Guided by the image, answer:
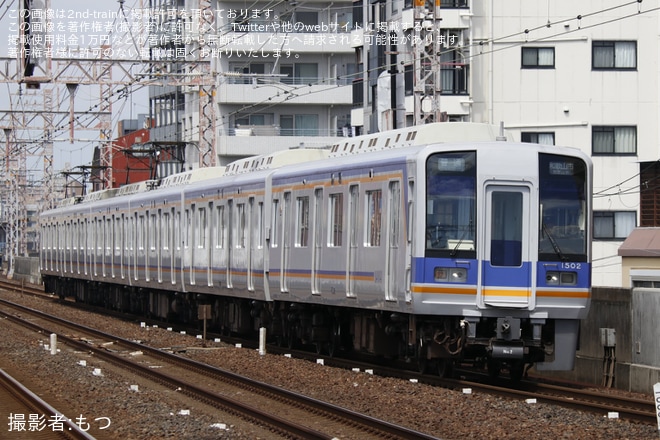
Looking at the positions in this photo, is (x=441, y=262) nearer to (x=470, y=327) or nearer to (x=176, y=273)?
(x=470, y=327)

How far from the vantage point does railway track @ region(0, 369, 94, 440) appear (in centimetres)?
1148

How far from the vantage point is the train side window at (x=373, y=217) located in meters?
16.3

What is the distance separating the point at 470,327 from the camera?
48.5 feet

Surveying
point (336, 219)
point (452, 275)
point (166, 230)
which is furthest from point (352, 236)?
point (166, 230)

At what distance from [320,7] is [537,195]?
51.7 meters

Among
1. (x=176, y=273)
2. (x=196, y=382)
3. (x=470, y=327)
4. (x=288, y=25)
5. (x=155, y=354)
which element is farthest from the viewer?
(x=288, y=25)

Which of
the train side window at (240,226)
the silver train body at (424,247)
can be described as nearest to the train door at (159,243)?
the train side window at (240,226)

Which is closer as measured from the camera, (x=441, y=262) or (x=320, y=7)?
(x=441, y=262)

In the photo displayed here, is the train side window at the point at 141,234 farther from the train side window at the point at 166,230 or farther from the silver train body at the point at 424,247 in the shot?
the silver train body at the point at 424,247

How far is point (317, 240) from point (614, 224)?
2160cm

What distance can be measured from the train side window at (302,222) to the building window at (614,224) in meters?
20.5

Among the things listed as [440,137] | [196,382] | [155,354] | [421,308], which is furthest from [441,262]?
[155,354]

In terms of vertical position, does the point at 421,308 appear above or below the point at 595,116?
Result: below

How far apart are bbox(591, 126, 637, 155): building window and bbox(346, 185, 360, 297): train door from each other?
2288 cm
